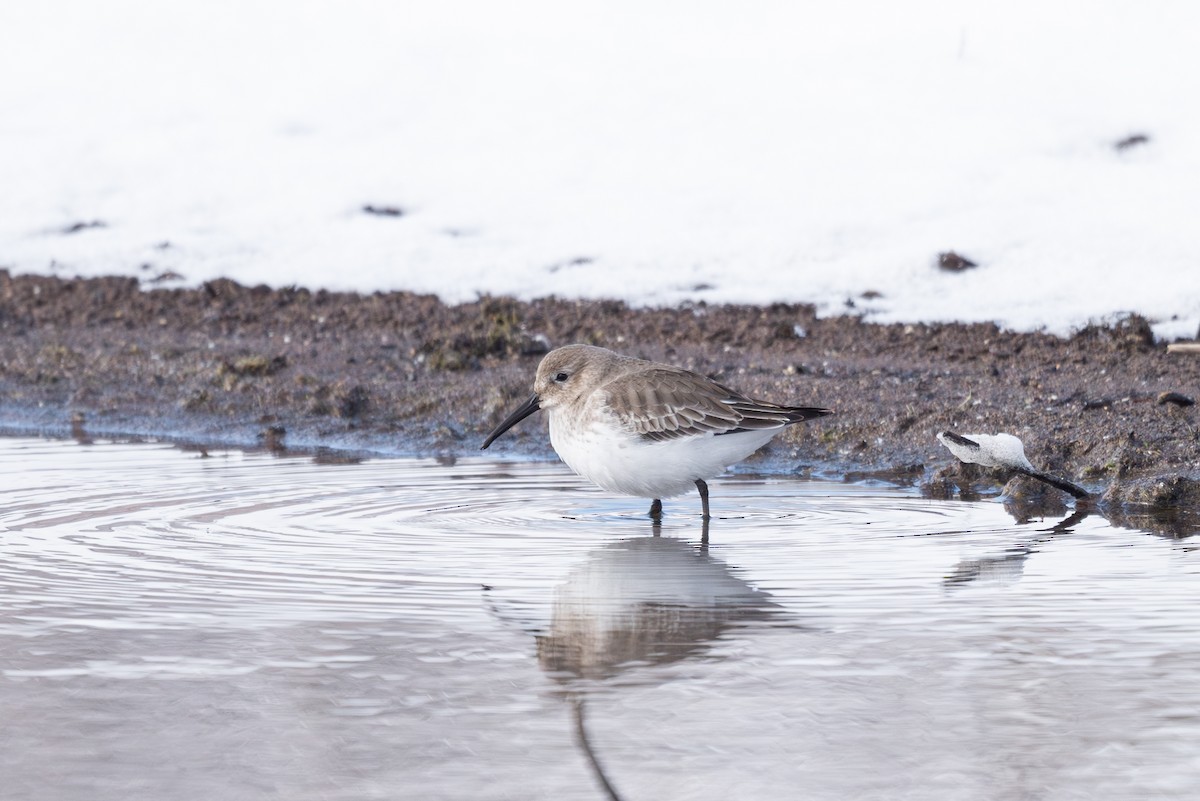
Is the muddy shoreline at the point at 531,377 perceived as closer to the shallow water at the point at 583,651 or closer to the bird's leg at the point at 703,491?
the shallow water at the point at 583,651

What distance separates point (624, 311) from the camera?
11305 mm

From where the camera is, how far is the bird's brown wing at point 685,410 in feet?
22.9

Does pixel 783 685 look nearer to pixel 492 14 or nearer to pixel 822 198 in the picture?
pixel 822 198

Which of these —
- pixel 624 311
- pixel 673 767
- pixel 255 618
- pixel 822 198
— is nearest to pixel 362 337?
pixel 624 311

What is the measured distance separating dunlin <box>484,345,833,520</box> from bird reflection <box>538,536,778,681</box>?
57 cm

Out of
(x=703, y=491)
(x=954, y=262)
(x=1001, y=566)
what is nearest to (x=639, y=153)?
(x=954, y=262)

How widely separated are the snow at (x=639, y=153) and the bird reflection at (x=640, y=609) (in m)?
4.95

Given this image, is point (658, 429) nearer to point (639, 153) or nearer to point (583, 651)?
point (583, 651)

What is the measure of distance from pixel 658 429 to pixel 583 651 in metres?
2.36

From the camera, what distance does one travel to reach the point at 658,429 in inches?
274

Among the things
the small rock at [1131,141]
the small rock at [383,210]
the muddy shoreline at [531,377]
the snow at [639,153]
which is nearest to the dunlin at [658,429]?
the muddy shoreline at [531,377]

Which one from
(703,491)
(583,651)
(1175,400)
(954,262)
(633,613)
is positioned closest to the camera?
(583,651)

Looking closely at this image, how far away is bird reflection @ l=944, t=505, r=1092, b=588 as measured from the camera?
5.58 meters

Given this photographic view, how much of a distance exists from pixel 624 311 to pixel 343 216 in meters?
3.63
